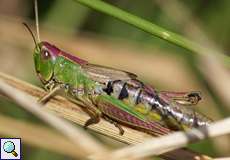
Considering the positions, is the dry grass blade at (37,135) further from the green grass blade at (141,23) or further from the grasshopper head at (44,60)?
the green grass blade at (141,23)

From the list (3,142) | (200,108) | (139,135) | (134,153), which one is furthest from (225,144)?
(134,153)

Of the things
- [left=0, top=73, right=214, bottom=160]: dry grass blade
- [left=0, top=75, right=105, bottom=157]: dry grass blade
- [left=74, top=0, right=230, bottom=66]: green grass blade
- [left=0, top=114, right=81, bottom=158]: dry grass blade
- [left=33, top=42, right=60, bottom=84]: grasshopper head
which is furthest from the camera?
[left=33, top=42, right=60, bottom=84]: grasshopper head

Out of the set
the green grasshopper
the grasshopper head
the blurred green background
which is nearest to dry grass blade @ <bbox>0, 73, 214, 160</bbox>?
the green grasshopper

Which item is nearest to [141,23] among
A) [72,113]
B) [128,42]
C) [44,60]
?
[72,113]

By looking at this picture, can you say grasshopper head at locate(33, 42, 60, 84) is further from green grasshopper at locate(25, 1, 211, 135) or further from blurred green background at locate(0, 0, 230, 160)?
blurred green background at locate(0, 0, 230, 160)

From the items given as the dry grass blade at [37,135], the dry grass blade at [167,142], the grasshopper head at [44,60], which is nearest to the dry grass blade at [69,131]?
the dry grass blade at [167,142]

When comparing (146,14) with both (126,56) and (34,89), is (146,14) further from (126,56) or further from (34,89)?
(34,89)
